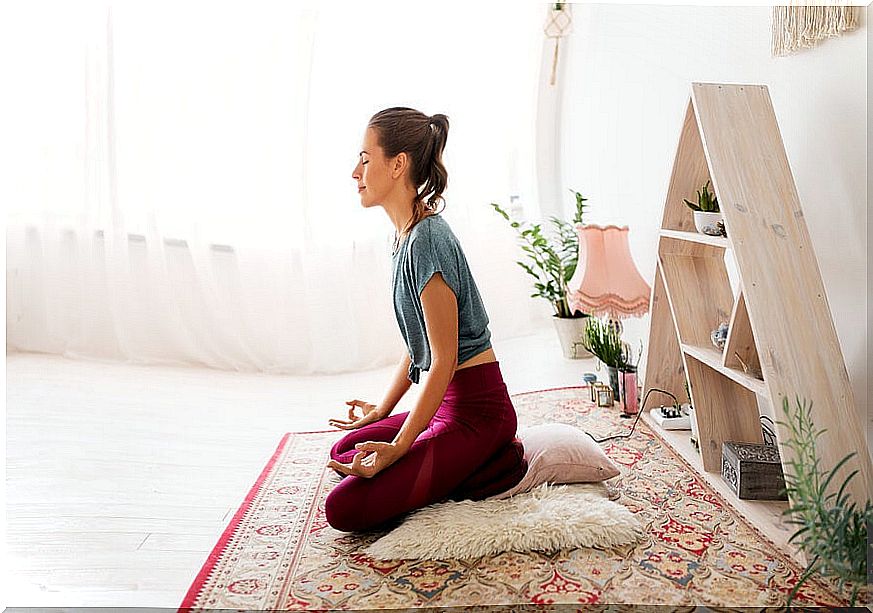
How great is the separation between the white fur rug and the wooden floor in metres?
0.38

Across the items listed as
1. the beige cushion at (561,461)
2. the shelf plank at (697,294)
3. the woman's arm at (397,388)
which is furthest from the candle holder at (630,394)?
the woman's arm at (397,388)

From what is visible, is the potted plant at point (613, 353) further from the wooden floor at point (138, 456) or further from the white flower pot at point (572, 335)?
the white flower pot at point (572, 335)

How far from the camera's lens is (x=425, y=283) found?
2.21 meters

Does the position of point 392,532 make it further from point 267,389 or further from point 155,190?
point 155,190

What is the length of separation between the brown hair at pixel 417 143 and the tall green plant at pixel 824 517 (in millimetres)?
1018

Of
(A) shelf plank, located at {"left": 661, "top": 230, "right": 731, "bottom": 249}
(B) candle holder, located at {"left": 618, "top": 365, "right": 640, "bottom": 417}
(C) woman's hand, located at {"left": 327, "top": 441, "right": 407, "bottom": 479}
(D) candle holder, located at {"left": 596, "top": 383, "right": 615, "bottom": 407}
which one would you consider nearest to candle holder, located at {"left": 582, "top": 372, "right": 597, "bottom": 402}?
(D) candle holder, located at {"left": 596, "top": 383, "right": 615, "bottom": 407}

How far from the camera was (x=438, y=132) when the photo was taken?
2.32 m

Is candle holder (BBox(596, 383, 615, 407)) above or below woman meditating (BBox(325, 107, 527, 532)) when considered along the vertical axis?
below

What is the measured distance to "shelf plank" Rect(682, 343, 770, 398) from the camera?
7.11 ft

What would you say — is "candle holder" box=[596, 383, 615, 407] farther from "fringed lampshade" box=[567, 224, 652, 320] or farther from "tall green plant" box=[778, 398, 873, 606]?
Result: "tall green plant" box=[778, 398, 873, 606]

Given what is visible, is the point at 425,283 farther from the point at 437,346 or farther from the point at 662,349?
the point at 662,349

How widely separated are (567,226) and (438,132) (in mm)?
2674

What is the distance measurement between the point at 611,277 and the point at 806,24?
1047mm

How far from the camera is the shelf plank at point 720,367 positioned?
217 centimetres
